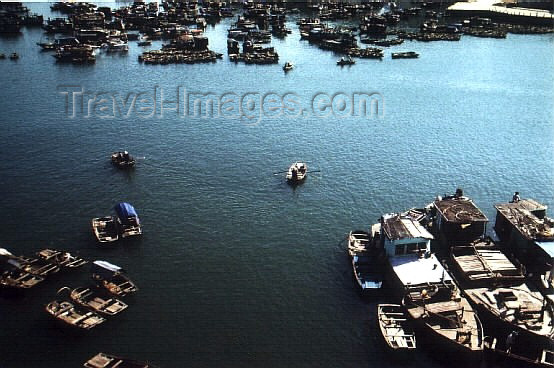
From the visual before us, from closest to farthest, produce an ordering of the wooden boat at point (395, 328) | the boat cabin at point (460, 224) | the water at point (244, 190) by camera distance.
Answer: the wooden boat at point (395, 328) < the water at point (244, 190) < the boat cabin at point (460, 224)

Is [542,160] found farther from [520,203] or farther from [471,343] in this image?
[471,343]

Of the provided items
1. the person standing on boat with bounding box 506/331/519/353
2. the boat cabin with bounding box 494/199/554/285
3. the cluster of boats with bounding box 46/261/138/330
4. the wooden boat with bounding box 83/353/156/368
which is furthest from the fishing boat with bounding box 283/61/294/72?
the wooden boat with bounding box 83/353/156/368

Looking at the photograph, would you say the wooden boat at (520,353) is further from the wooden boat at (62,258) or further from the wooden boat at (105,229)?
the wooden boat at (62,258)

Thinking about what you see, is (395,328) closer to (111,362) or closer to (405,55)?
(111,362)

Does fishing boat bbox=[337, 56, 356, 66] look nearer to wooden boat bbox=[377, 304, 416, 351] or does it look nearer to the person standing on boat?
wooden boat bbox=[377, 304, 416, 351]

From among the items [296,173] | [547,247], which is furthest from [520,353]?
[296,173]

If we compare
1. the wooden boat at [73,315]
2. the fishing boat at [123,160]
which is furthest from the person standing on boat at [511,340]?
the fishing boat at [123,160]
